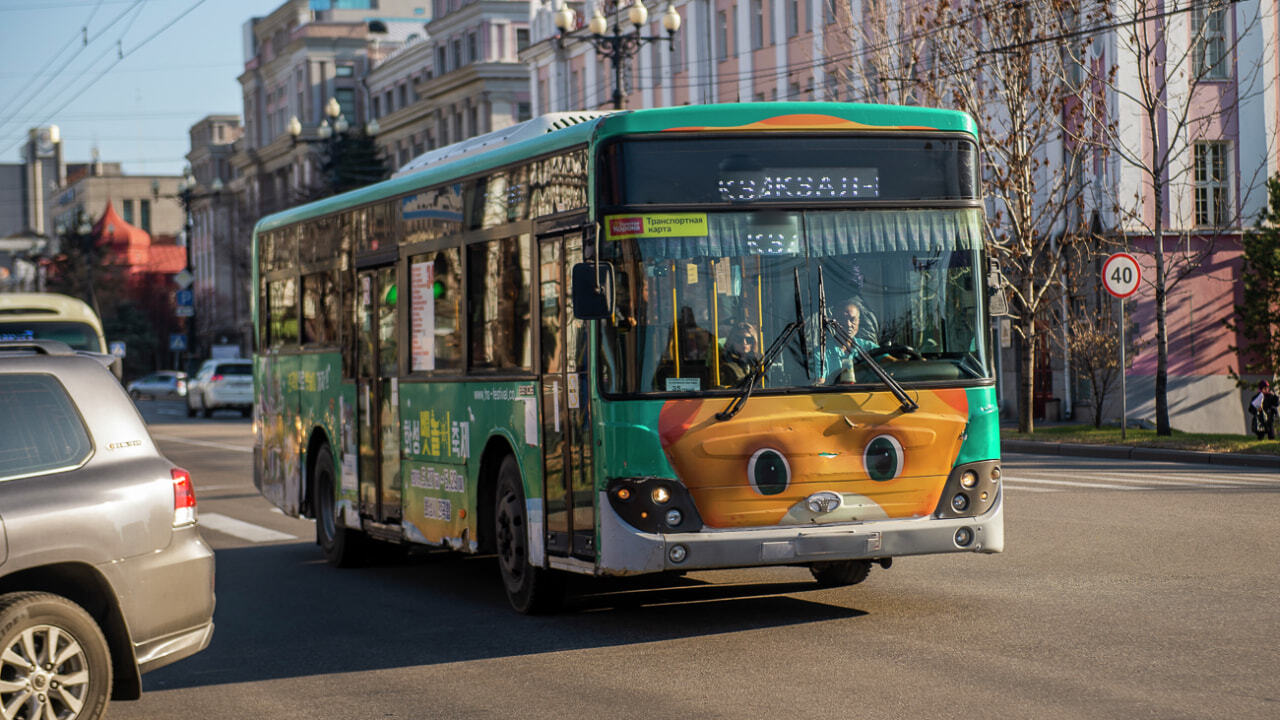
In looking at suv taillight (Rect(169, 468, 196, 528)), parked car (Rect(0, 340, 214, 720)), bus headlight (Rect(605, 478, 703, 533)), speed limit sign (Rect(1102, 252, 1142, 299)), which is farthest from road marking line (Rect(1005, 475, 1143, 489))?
parked car (Rect(0, 340, 214, 720))

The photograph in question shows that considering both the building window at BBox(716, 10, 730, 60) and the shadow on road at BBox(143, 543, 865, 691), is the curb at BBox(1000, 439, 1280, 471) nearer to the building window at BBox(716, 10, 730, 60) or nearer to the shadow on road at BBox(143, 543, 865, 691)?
the shadow on road at BBox(143, 543, 865, 691)

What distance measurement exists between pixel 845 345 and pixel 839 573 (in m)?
2.45

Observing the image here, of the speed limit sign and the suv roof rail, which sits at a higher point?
the speed limit sign

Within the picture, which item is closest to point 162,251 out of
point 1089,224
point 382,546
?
point 1089,224

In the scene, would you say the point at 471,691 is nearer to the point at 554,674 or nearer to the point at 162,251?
the point at 554,674

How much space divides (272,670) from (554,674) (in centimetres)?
161

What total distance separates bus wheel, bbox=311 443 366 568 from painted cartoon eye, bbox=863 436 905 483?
242 inches

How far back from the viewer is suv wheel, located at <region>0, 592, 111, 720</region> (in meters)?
7.07

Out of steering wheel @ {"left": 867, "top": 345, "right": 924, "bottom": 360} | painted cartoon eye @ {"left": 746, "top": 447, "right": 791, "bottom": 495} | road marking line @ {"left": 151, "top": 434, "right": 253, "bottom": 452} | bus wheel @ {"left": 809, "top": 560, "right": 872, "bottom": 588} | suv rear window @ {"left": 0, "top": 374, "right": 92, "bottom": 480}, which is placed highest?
steering wheel @ {"left": 867, "top": 345, "right": 924, "bottom": 360}

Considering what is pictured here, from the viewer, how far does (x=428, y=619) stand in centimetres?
1152

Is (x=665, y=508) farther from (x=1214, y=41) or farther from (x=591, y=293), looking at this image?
(x=1214, y=41)

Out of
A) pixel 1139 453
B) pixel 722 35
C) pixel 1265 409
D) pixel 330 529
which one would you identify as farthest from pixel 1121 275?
pixel 722 35

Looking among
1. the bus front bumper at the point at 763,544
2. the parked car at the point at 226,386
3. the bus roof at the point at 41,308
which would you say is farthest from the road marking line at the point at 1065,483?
the parked car at the point at 226,386

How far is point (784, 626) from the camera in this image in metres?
10.5
